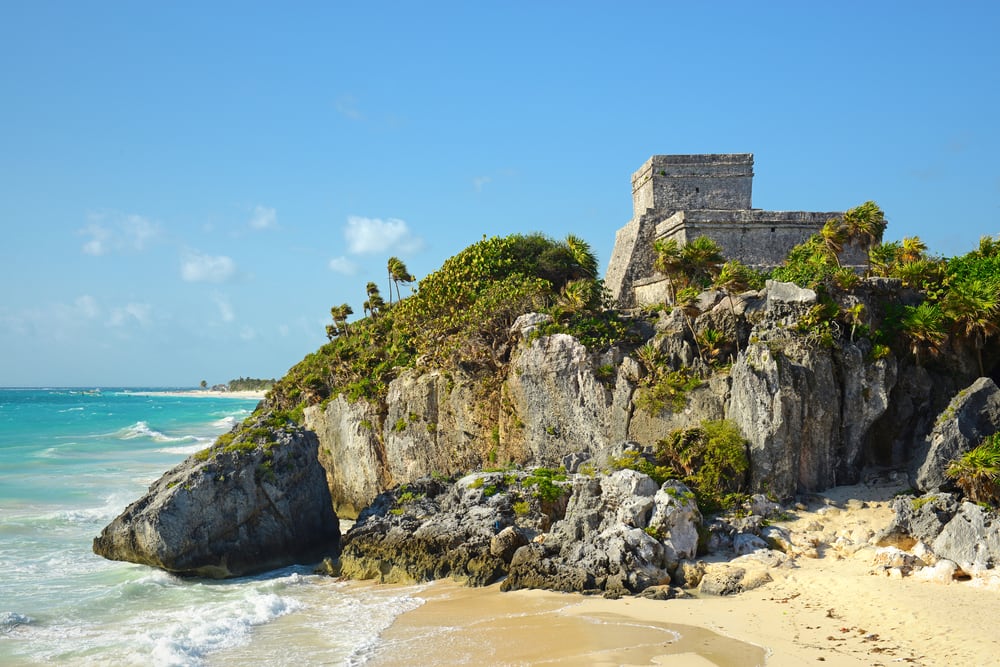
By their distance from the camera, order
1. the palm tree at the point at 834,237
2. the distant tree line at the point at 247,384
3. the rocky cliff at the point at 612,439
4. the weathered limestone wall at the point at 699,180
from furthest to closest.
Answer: the distant tree line at the point at 247,384 → the weathered limestone wall at the point at 699,180 → the palm tree at the point at 834,237 → the rocky cliff at the point at 612,439

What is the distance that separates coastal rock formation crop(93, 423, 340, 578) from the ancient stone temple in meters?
11.8

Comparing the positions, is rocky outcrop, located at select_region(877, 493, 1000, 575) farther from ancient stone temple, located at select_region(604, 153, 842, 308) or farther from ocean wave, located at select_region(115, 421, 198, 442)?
ocean wave, located at select_region(115, 421, 198, 442)

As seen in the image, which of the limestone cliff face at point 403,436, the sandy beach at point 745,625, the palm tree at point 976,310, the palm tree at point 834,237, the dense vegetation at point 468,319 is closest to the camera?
the sandy beach at point 745,625

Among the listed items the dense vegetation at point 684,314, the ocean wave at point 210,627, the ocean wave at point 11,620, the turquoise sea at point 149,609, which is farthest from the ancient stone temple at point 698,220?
the ocean wave at point 11,620

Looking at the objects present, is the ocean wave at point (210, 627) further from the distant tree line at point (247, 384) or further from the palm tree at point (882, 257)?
the distant tree line at point (247, 384)

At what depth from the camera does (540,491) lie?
58.1 ft

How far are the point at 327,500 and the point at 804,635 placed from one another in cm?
1200

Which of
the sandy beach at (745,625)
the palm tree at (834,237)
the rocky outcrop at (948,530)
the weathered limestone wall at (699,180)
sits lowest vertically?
the sandy beach at (745,625)

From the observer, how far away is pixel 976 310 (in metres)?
17.6

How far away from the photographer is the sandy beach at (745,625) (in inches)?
441

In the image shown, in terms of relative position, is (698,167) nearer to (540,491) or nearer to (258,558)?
(540,491)

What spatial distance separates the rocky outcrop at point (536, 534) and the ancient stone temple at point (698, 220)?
9.39 meters

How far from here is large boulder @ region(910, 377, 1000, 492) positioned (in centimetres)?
1605

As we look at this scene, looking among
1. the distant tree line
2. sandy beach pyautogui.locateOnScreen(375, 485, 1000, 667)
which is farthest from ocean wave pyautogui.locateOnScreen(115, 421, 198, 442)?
the distant tree line
